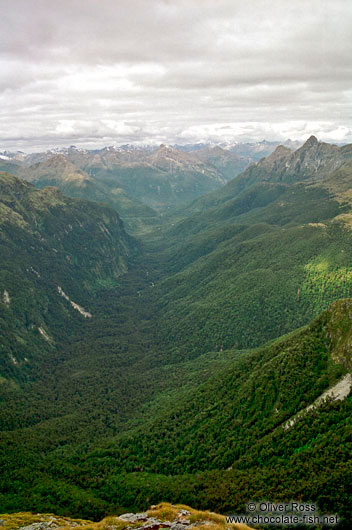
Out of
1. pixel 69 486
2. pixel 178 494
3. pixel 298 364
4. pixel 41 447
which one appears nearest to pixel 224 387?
pixel 298 364

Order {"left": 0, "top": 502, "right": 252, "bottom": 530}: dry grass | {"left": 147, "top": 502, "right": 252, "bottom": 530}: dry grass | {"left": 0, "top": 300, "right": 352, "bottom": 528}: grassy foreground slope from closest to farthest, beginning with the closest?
{"left": 147, "top": 502, "right": 252, "bottom": 530}: dry grass < {"left": 0, "top": 502, "right": 252, "bottom": 530}: dry grass < {"left": 0, "top": 300, "right": 352, "bottom": 528}: grassy foreground slope

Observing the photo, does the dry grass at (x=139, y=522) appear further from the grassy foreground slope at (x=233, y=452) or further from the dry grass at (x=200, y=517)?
the grassy foreground slope at (x=233, y=452)

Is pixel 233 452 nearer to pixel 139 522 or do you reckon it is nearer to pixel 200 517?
pixel 139 522

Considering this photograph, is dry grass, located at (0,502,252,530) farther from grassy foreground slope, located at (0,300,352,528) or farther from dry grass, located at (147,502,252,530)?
grassy foreground slope, located at (0,300,352,528)

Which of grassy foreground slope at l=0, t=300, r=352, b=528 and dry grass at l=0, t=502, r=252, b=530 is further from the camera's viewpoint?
grassy foreground slope at l=0, t=300, r=352, b=528

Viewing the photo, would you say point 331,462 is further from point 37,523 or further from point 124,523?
point 37,523

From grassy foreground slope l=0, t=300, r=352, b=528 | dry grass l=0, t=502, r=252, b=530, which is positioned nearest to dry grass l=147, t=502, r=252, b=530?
dry grass l=0, t=502, r=252, b=530

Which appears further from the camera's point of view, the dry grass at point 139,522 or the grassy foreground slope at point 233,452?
the grassy foreground slope at point 233,452

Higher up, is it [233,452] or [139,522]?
[139,522]

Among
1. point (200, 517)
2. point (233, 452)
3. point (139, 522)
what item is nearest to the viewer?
point (200, 517)

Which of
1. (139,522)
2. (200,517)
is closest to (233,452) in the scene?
(139,522)

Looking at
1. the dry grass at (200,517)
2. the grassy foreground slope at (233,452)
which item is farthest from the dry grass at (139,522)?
the grassy foreground slope at (233,452)
